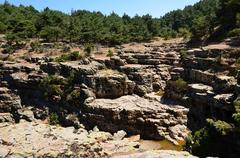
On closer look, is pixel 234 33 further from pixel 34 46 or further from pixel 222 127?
pixel 34 46

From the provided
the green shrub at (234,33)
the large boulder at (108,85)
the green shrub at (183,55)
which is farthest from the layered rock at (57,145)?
the green shrub at (234,33)

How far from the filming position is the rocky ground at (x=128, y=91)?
51906mm

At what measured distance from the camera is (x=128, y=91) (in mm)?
62406

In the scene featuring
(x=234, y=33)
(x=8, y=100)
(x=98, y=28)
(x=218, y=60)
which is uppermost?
(x=98, y=28)

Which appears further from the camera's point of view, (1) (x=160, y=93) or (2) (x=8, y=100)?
(2) (x=8, y=100)

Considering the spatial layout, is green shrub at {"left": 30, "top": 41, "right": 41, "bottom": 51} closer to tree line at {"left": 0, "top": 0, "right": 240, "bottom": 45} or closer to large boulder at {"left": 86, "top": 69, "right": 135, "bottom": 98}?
tree line at {"left": 0, "top": 0, "right": 240, "bottom": 45}

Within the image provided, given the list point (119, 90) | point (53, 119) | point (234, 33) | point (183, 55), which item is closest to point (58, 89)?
point (53, 119)

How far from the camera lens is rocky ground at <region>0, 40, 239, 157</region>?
170 feet

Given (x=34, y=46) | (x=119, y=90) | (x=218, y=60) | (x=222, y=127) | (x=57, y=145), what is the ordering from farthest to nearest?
(x=34, y=46) < (x=119, y=90) < (x=218, y=60) < (x=222, y=127) < (x=57, y=145)

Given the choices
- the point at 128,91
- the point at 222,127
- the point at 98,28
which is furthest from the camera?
the point at 98,28

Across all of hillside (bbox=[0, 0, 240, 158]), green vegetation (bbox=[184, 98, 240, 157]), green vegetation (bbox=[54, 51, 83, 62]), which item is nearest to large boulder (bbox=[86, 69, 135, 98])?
hillside (bbox=[0, 0, 240, 158])

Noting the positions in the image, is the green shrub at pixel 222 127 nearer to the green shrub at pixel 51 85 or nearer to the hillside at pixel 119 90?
the hillside at pixel 119 90

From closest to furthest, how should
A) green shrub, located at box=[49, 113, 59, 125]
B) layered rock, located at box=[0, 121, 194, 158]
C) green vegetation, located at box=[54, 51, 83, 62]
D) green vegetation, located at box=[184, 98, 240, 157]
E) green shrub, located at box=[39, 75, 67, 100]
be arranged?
layered rock, located at box=[0, 121, 194, 158]
green vegetation, located at box=[184, 98, 240, 157]
green shrub, located at box=[49, 113, 59, 125]
green shrub, located at box=[39, 75, 67, 100]
green vegetation, located at box=[54, 51, 83, 62]

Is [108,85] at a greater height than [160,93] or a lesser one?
greater
